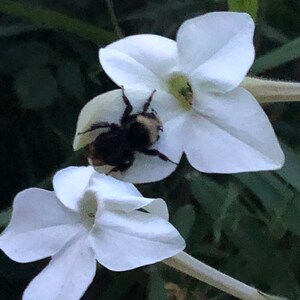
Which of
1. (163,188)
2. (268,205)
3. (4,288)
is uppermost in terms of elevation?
(268,205)

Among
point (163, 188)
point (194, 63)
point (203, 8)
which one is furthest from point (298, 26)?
point (194, 63)

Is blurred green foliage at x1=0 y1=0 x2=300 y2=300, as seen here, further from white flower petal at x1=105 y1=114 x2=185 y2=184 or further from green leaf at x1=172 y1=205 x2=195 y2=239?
white flower petal at x1=105 y1=114 x2=185 y2=184

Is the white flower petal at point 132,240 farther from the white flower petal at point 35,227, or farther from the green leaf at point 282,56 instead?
the green leaf at point 282,56

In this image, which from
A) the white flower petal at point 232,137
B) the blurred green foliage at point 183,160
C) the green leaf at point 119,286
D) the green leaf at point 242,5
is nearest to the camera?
the white flower petal at point 232,137

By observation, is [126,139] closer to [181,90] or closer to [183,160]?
[181,90]

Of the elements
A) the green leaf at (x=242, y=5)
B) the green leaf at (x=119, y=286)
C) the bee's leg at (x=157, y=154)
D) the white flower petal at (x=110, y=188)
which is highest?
the green leaf at (x=242, y=5)

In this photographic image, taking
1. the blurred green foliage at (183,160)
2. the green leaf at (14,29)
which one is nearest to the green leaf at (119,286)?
the blurred green foliage at (183,160)

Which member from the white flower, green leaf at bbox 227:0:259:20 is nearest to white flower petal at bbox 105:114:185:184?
the white flower

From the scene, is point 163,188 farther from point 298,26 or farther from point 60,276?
point 60,276
